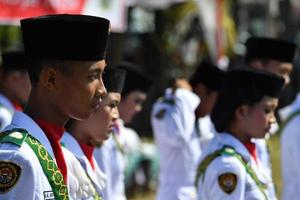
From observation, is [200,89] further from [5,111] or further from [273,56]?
[5,111]

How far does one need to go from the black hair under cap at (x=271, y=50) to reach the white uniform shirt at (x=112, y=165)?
3.93 feet

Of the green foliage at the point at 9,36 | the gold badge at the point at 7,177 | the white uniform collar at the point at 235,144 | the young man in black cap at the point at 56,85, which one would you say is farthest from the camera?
the green foliage at the point at 9,36

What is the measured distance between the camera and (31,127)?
8.96 feet

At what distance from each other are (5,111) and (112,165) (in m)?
1.41

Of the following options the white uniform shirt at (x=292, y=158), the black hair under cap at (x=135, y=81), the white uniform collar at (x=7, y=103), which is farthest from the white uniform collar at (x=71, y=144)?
the white uniform collar at (x=7, y=103)

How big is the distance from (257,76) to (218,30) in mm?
6457

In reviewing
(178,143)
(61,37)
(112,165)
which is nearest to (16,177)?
(61,37)

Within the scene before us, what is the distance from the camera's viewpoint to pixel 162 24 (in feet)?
48.0

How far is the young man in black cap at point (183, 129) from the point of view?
6.55 m

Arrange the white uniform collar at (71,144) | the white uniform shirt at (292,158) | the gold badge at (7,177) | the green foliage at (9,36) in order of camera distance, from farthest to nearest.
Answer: the green foliage at (9,36)
the white uniform shirt at (292,158)
the white uniform collar at (71,144)
the gold badge at (7,177)

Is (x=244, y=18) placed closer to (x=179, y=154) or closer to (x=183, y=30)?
(x=183, y=30)

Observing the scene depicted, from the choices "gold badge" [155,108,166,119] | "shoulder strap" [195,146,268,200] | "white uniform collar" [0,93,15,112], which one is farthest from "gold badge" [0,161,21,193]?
"gold badge" [155,108,166,119]

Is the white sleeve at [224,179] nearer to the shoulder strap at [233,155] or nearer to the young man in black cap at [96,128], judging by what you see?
the shoulder strap at [233,155]

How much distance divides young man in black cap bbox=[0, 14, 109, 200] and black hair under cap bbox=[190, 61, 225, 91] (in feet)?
12.3
